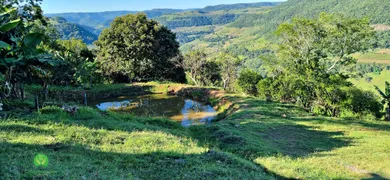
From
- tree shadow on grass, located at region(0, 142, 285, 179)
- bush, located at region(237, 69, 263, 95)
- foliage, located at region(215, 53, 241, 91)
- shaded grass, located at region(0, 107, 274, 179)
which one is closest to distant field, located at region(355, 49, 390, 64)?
foliage, located at region(215, 53, 241, 91)

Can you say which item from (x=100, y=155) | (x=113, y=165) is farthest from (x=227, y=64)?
(x=113, y=165)

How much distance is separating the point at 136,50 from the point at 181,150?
23.9 m

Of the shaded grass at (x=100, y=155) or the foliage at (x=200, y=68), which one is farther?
the foliage at (x=200, y=68)

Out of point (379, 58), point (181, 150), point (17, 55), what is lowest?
point (379, 58)

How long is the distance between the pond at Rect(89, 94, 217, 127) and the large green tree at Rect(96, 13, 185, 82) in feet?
19.2

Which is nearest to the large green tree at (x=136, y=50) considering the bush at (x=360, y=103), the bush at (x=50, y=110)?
the bush at (x=360, y=103)

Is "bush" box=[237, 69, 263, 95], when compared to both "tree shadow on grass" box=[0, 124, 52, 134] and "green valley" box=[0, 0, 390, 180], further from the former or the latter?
"tree shadow on grass" box=[0, 124, 52, 134]

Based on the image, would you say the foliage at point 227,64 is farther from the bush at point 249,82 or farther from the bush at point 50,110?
the bush at point 50,110

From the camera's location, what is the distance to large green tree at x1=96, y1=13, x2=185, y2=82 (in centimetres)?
3002

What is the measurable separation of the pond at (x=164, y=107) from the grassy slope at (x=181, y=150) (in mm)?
5129

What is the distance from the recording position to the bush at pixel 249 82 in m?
25.8

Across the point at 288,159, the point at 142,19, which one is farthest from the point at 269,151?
the point at 142,19

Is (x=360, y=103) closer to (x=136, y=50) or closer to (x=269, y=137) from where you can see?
(x=269, y=137)

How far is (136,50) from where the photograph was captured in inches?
1193
